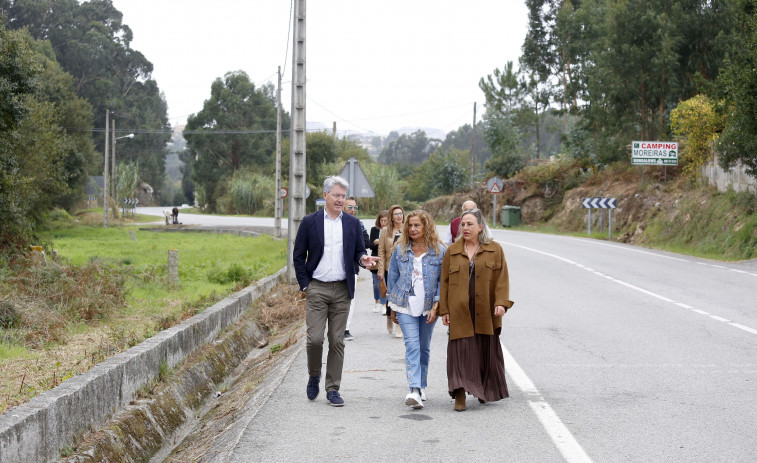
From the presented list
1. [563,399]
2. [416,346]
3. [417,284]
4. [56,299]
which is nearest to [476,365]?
[416,346]

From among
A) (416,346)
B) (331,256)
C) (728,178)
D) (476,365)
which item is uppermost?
(728,178)

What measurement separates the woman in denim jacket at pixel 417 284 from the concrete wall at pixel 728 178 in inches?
906

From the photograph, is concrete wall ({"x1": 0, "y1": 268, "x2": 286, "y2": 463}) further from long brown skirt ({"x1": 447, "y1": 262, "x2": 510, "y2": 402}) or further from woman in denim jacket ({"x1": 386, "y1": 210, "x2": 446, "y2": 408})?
long brown skirt ({"x1": 447, "y1": 262, "x2": 510, "y2": 402})

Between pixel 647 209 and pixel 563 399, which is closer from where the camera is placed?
pixel 563 399

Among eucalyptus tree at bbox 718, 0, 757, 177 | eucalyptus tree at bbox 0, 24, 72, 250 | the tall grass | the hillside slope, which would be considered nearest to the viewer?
eucalyptus tree at bbox 0, 24, 72, 250

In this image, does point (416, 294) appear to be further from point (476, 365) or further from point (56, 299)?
point (56, 299)

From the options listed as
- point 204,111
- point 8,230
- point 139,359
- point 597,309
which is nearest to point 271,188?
point 204,111

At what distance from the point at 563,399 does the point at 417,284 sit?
161 centimetres

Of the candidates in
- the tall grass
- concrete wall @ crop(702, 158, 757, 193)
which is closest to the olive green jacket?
the tall grass

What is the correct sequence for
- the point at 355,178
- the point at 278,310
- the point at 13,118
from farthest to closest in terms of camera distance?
the point at 355,178 → the point at 13,118 → the point at 278,310

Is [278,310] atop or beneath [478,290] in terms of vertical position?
beneath

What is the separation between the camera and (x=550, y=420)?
6.34m

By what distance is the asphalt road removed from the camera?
18.3 ft

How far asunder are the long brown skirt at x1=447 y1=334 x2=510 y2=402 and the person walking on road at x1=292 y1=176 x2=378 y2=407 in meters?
0.98
